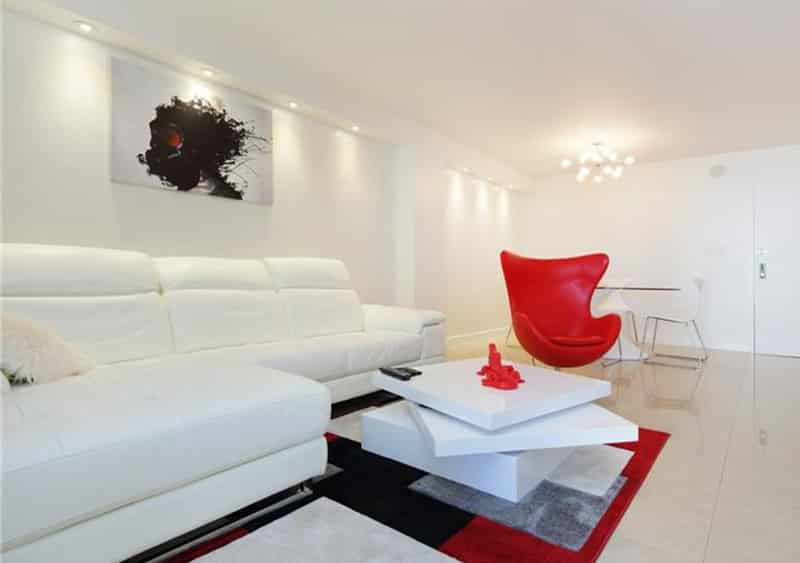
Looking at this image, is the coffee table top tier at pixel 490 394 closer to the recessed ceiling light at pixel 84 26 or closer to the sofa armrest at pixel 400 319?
the sofa armrest at pixel 400 319

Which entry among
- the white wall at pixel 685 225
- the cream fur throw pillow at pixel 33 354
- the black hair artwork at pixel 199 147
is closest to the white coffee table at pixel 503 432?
the cream fur throw pillow at pixel 33 354

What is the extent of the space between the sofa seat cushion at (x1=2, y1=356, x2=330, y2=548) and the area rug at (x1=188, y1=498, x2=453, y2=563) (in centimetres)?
24

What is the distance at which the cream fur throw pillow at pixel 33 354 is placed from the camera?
1.57 m

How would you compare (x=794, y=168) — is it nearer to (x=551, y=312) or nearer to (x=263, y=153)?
(x=551, y=312)

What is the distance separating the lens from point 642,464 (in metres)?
2.02

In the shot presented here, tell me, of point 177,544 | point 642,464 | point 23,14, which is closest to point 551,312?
point 642,464

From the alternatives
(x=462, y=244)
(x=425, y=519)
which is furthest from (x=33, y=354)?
(x=462, y=244)

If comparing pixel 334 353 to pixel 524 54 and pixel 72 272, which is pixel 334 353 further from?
pixel 524 54

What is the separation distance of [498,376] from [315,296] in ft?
5.70

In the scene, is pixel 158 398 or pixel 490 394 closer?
pixel 158 398

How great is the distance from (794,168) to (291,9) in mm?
5817

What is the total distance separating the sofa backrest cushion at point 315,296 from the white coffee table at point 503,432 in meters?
1.16

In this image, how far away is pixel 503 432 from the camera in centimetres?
159

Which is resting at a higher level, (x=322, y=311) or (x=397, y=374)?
(x=322, y=311)
